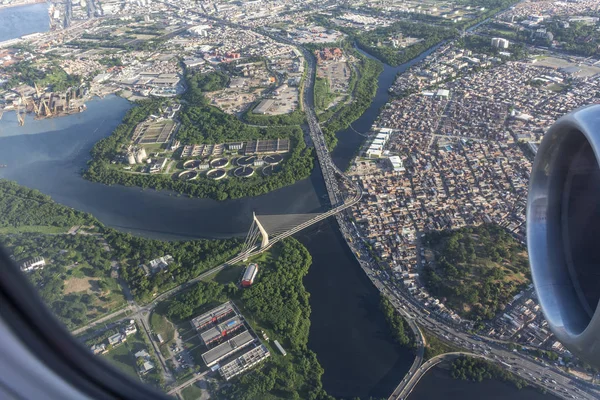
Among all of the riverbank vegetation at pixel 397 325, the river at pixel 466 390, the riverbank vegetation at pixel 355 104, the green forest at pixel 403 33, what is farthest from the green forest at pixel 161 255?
the green forest at pixel 403 33

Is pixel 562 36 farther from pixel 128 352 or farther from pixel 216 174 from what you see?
pixel 128 352

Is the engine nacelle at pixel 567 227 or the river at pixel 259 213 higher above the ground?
the engine nacelle at pixel 567 227

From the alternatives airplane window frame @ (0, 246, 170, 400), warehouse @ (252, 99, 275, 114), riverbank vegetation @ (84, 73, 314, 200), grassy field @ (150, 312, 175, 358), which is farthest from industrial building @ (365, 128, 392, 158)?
airplane window frame @ (0, 246, 170, 400)

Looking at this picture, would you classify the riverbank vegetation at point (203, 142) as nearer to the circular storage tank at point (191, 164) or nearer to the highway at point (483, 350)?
the circular storage tank at point (191, 164)

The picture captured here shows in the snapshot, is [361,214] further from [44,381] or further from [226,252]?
[44,381]

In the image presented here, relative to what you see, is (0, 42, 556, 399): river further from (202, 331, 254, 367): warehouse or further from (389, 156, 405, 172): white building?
(389, 156, 405, 172): white building
